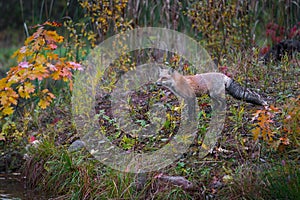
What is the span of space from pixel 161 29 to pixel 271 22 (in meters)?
1.46

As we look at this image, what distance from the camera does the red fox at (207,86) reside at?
13.9ft

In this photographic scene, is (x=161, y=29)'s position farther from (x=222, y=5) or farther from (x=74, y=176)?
(x=74, y=176)

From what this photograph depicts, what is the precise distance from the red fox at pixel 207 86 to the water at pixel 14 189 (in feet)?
4.97

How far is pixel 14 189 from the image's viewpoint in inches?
183

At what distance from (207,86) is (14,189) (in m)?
2.09

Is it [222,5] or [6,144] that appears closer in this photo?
[6,144]

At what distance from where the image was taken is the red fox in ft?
13.9

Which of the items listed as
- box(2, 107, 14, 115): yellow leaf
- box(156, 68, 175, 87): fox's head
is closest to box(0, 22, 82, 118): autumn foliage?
box(2, 107, 14, 115): yellow leaf

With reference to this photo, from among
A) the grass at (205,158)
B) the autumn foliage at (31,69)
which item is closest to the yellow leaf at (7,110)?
the autumn foliage at (31,69)

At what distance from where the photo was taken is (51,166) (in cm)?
442

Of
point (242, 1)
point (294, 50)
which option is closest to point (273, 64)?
point (294, 50)

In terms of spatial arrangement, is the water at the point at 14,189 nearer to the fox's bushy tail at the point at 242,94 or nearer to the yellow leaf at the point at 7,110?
the yellow leaf at the point at 7,110

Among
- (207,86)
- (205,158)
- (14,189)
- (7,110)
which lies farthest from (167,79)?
(14,189)

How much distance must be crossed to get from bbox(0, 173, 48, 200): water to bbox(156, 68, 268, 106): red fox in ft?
4.97
